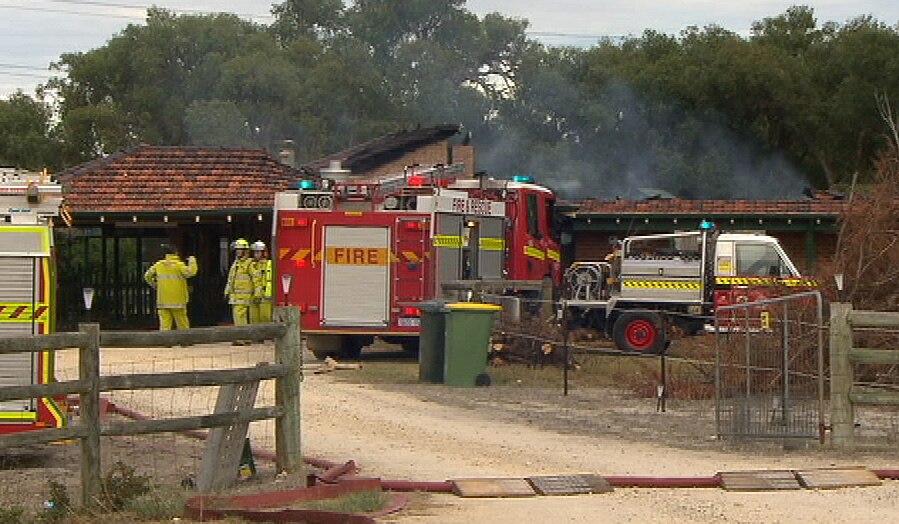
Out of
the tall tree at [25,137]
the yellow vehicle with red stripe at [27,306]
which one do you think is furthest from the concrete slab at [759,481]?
the tall tree at [25,137]

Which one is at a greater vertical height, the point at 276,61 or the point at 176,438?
the point at 276,61

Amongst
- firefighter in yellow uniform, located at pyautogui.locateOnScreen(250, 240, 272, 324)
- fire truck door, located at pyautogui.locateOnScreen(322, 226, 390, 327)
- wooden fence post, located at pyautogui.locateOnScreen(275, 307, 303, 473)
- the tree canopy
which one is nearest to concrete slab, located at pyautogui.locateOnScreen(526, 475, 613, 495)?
wooden fence post, located at pyautogui.locateOnScreen(275, 307, 303, 473)

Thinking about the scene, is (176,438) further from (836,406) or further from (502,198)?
(502,198)

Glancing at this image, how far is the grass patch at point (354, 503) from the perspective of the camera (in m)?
11.2

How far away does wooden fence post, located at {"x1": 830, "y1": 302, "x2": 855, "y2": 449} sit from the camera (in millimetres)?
15211

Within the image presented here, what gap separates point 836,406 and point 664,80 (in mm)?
43059

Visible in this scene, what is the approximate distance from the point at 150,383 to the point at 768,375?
22.0 ft

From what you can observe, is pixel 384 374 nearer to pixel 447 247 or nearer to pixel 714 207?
pixel 447 247

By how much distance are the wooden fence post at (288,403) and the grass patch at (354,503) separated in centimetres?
163

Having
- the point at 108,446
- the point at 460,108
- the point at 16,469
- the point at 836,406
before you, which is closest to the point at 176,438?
the point at 108,446

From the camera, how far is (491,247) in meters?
27.6

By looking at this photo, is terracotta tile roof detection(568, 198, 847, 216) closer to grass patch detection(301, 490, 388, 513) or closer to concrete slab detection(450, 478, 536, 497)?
concrete slab detection(450, 478, 536, 497)

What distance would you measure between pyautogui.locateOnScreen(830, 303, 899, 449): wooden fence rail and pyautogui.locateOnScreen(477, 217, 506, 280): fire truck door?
1224 cm

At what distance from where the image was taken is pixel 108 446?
48.7 feet
